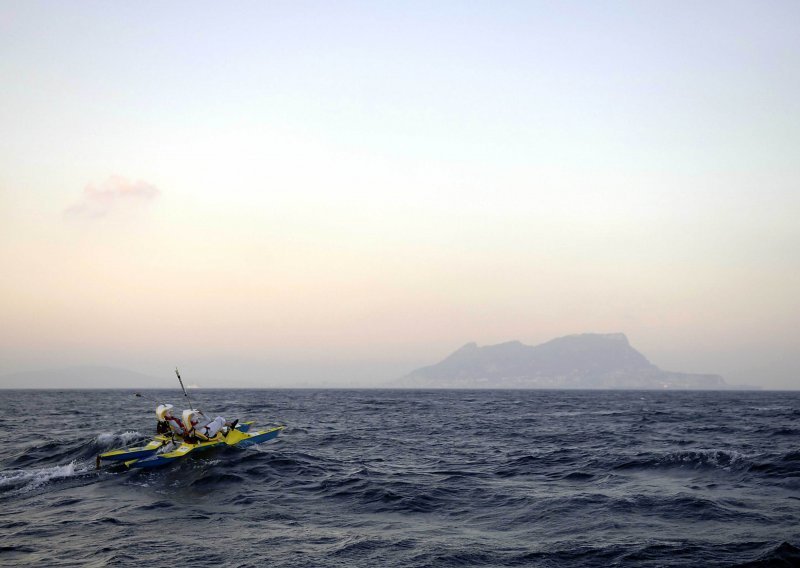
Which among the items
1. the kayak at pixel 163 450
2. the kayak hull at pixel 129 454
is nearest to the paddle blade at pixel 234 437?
the kayak at pixel 163 450

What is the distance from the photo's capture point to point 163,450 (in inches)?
1227

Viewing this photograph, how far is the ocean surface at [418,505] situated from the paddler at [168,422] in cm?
210

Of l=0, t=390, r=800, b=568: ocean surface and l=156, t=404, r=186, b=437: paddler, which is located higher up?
l=156, t=404, r=186, b=437: paddler

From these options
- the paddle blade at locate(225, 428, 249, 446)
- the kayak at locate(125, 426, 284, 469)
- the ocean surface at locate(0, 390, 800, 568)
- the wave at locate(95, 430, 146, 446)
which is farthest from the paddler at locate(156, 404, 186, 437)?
the wave at locate(95, 430, 146, 446)

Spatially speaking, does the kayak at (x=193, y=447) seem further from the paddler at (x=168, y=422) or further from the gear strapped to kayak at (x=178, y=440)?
the paddler at (x=168, y=422)

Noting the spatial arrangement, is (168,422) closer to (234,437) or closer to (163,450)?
(163,450)

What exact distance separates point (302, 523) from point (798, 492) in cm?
1627

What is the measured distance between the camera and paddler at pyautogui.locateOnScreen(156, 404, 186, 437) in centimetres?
3095

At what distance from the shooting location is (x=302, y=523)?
17.9m

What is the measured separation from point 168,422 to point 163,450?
56.5 inches

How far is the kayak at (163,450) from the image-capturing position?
28.3m

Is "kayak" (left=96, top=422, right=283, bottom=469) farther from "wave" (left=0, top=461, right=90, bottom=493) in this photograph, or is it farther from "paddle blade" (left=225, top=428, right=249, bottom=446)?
"wave" (left=0, top=461, right=90, bottom=493)

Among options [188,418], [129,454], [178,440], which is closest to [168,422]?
[178,440]

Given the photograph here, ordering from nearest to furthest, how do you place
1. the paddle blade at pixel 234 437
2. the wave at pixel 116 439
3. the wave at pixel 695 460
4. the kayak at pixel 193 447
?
the wave at pixel 695 460 → the kayak at pixel 193 447 → the paddle blade at pixel 234 437 → the wave at pixel 116 439
